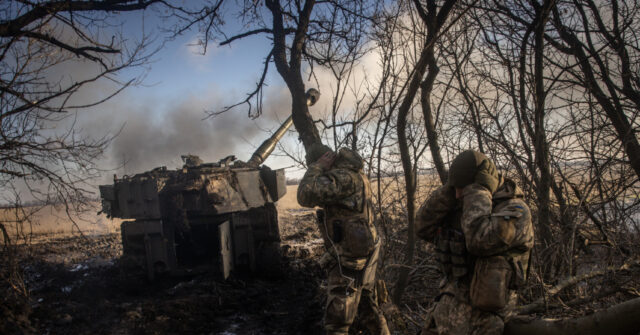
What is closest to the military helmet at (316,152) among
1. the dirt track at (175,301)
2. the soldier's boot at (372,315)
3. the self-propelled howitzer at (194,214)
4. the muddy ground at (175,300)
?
the soldier's boot at (372,315)

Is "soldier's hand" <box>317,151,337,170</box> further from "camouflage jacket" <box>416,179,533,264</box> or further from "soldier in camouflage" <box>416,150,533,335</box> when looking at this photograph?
"camouflage jacket" <box>416,179,533,264</box>

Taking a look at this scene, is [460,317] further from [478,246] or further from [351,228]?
[351,228]

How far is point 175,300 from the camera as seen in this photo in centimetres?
604

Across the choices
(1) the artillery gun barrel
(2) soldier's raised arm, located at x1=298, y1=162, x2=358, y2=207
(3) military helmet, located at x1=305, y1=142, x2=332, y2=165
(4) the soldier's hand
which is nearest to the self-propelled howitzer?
(1) the artillery gun barrel

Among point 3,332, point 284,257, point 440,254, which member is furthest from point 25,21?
point 284,257

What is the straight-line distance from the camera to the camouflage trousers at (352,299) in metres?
3.38

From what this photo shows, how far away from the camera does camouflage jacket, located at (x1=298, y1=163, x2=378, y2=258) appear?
3584mm

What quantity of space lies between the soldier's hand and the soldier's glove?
1.72 m

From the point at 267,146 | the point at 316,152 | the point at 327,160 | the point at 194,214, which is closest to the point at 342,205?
the point at 327,160

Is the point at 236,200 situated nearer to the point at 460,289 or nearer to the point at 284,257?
the point at 284,257

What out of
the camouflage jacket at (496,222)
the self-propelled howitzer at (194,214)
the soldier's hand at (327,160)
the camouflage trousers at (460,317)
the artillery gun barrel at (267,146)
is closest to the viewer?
the camouflage jacket at (496,222)

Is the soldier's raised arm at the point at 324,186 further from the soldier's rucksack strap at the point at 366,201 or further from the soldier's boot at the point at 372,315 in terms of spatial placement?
the soldier's boot at the point at 372,315

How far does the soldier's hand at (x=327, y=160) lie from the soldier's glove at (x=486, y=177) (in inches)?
67.6

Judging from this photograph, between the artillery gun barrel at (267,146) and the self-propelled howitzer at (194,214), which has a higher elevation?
the artillery gun barrel at (267,146)
